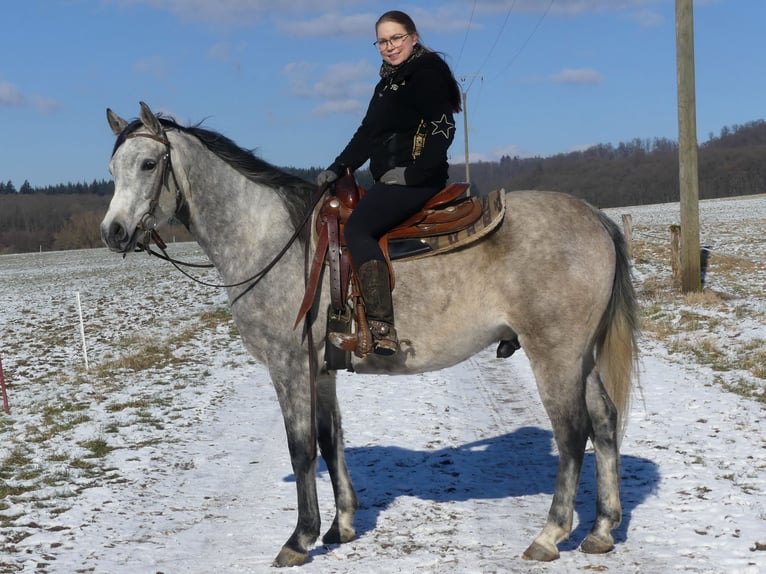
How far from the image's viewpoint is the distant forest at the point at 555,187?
118000 millimetres

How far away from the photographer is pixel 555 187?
5438 inches

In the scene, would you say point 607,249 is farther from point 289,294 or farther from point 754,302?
point 754,302

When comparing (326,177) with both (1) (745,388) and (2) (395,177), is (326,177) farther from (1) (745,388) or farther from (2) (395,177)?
(1) (745,388)

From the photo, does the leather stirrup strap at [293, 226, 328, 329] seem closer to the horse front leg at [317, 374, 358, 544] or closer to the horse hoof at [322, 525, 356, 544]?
the horse front leg at [317, 374, 358, 544]

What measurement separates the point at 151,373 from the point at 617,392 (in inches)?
359

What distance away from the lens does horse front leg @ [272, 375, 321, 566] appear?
17.3 ft

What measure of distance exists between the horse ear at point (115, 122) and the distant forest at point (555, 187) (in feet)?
325

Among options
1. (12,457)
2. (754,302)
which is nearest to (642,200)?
(754,302)

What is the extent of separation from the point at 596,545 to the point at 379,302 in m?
2.22

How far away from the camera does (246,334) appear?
5430 mm

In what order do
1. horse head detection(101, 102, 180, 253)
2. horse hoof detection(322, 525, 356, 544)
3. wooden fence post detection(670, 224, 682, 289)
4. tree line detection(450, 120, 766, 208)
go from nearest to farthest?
1. horse head detection(101, 102, 180, 253)
2. horse hoof detection(322, 525, 356, 544)
3. wooden fence post detection(670, 224, 682, 289)
4. tree line detection(450, 120, 766, 208)

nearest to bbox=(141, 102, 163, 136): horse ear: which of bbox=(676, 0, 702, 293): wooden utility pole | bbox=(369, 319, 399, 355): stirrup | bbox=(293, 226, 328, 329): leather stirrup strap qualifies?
bbox=(293, 226, 328, 329): leather stirrup strap

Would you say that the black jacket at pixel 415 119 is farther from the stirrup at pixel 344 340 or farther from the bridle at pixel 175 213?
the stirrup at pixel 344 340

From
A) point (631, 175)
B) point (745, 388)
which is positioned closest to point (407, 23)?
point (745, 388)
